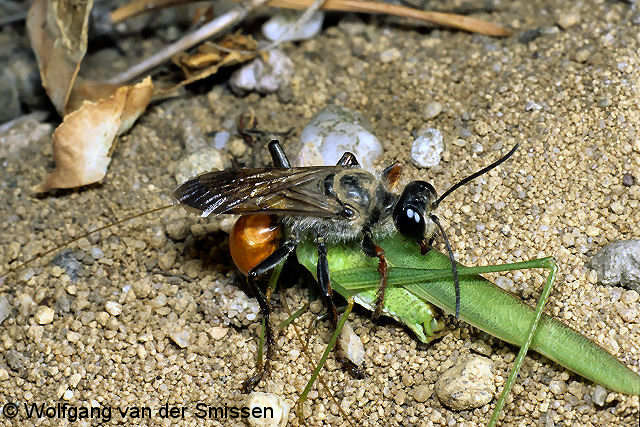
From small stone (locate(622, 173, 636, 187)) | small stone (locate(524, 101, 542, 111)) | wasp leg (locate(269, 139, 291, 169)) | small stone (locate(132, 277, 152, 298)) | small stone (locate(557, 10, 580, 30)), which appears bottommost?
small stone (locate(132, 277, 152, 298))

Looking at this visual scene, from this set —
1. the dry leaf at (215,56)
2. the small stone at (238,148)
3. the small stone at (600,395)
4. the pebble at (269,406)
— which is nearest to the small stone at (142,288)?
the pebble at (269,406)

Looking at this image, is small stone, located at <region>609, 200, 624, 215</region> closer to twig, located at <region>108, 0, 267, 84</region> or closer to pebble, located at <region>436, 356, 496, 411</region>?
pebble, located at <region>436, 356, 496, 411</region>

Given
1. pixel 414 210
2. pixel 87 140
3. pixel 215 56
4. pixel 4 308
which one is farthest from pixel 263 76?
pixel 4 308

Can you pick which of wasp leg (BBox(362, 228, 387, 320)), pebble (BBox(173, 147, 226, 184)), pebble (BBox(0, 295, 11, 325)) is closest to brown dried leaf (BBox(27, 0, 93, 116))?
pebble (BBox(173, 147, 226, 184))

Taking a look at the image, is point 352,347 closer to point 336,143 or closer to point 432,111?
point 336,143

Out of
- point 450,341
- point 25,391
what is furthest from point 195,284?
point 450,341

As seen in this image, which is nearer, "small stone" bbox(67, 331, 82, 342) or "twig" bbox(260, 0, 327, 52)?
"small stone" bbox(67, 331, 82, 342)

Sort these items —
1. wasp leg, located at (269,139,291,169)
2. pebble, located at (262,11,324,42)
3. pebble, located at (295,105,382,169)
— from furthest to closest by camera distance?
1. pebble, located at (262,11,324,42)
2. pebble, located at (295,105,382,169)
3. wasp leg, located at (269,139,291,169)
